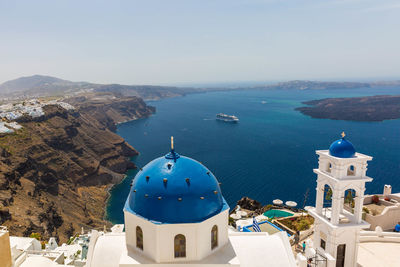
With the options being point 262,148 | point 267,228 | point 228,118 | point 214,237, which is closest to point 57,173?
point 267,228

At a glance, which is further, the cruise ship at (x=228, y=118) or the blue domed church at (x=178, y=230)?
the cruise ship at (x=228, y=118)

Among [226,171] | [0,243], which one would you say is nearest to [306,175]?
[226,171]

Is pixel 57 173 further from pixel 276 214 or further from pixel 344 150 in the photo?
pixel 344 150

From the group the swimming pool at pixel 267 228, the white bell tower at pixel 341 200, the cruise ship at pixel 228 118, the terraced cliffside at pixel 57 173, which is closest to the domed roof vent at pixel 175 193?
the white bell tower at pixel 341 200

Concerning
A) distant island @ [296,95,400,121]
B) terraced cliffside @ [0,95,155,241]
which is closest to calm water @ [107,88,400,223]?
terraced cliffside @ [0,95,155,241]

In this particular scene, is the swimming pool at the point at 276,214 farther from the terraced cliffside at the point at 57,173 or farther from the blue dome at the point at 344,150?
the terraced cliffside at the point at 57,173
